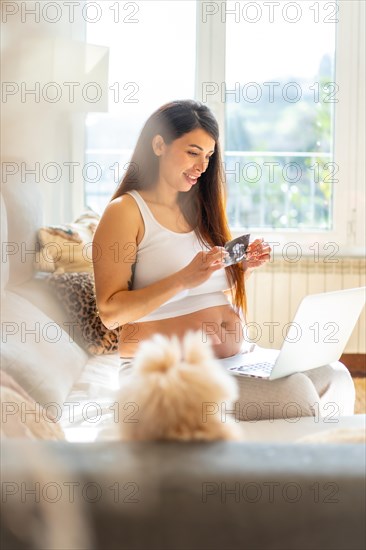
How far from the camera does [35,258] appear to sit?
1537 millimetres

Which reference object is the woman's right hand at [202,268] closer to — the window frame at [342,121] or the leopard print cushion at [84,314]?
the leopard print cushion at [84,314]

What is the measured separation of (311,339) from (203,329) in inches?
6.9

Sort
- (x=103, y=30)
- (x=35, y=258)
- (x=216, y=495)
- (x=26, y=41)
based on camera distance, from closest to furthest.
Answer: (x=216, y=495)
(x=26, y=41)
(x=35, y=258)
(x=103, y=30)

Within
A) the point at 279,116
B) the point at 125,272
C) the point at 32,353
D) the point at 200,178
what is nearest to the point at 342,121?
the point at 279,116

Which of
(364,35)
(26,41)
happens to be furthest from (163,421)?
(364,35)

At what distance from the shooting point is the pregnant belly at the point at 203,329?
956 millimetres

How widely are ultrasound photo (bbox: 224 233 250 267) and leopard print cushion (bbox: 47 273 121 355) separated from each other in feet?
2.20

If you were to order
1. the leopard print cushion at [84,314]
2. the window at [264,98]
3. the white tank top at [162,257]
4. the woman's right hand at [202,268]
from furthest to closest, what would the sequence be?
the window at [264,98] < the leopard print cushion at [84,314] < the white tank top at [162,257] < the woman's right hand at [202,268]

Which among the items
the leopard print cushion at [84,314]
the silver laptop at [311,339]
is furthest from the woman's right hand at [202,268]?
the leopard print cushion at [84,314]

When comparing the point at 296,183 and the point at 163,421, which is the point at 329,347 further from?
the point at 296,183

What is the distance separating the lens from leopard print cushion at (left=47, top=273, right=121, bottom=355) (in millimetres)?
1592

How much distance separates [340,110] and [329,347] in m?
1.82

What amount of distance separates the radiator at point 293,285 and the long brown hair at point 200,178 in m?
1.56

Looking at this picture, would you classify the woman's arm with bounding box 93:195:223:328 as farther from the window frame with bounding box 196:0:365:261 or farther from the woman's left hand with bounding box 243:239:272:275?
the window frame with bounding box 196:0:365:261
